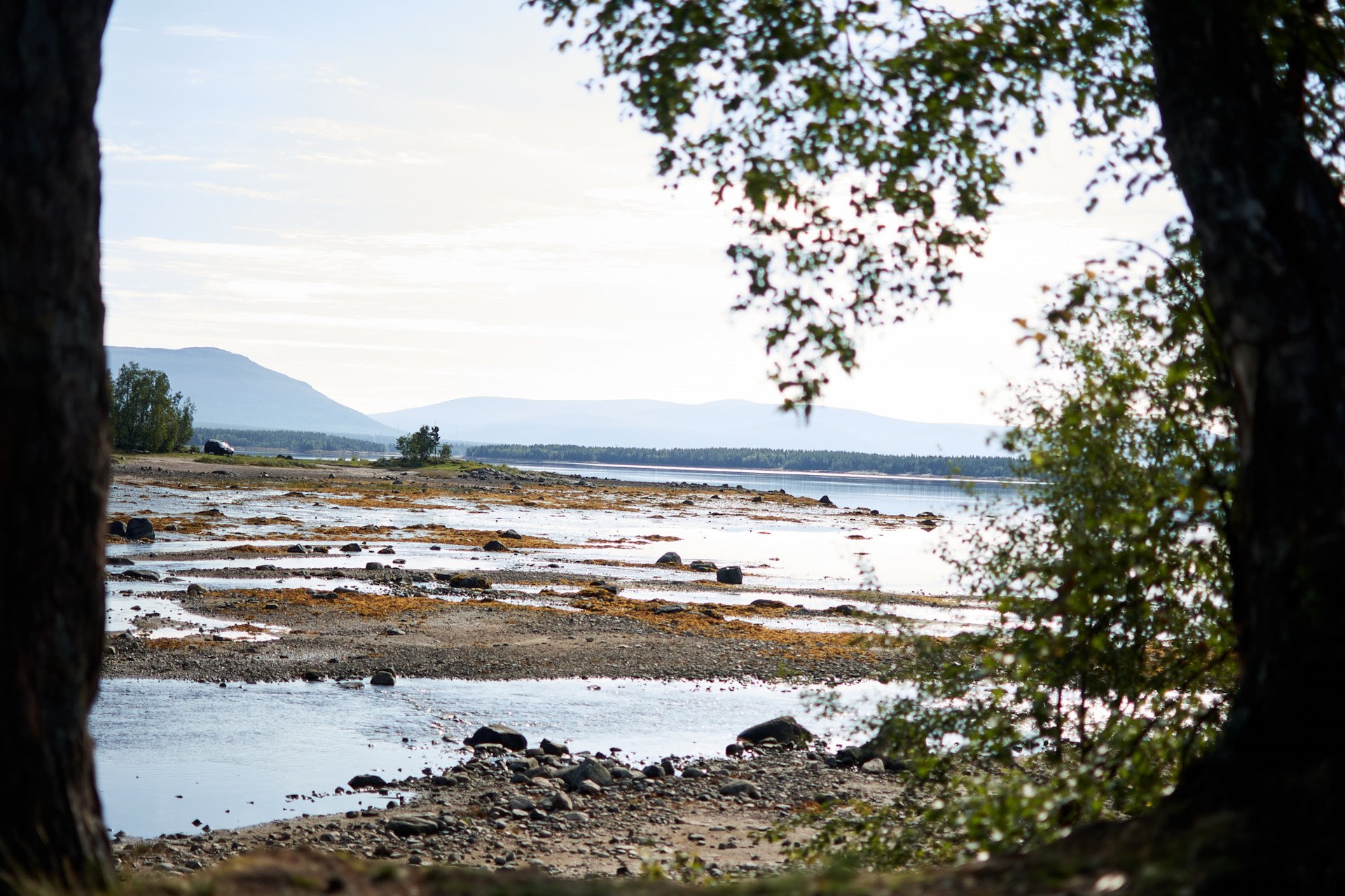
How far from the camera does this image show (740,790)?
16.1 meters

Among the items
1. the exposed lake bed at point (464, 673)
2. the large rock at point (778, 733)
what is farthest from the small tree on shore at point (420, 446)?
the large rock at point (778, 733)

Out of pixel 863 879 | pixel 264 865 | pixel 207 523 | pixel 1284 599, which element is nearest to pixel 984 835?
pixel 863 879

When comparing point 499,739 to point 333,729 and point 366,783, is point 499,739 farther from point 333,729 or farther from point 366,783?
point 333,729

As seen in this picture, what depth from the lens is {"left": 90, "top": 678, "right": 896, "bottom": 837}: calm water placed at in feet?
48.6

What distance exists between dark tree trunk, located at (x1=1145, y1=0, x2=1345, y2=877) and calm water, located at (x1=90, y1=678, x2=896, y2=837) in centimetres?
790

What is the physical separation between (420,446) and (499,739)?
458ft

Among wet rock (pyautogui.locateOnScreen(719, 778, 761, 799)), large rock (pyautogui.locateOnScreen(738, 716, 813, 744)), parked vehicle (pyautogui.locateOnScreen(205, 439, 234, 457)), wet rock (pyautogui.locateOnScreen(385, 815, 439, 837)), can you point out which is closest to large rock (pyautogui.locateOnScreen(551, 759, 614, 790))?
wet rock (pyautogui.locateOnScreen(719, 778, 761, 799))

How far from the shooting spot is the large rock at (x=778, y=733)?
19156mm

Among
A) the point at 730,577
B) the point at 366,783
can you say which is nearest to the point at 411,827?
the point at 366,783

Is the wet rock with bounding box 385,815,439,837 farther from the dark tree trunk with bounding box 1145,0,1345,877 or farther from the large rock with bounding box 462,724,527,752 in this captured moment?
the dark tree trunk with bounding box 1145,0,1345,877

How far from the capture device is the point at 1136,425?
29.6 feet

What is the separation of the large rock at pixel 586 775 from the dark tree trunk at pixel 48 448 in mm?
11053

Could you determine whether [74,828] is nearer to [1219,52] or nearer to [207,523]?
[1219,52]

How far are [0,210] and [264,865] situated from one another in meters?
3.41
